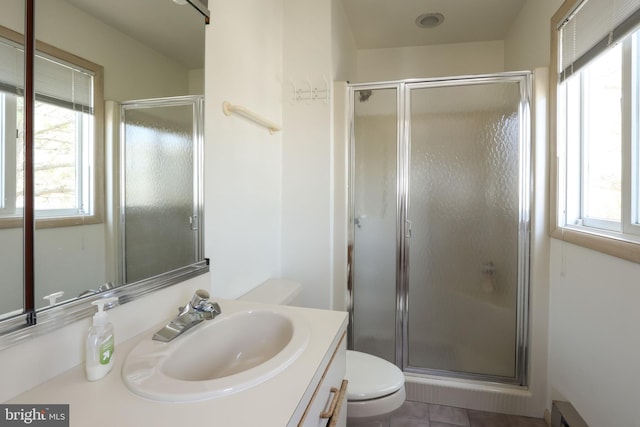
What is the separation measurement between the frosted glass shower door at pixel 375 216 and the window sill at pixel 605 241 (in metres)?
0.89

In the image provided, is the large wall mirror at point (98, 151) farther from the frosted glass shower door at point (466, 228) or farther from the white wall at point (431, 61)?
the white wall at point (431, 61)

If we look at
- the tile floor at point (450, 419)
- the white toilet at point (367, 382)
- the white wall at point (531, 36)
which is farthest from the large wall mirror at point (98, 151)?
the white wall at point (531, 36)

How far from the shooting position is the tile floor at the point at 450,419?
1733 mm

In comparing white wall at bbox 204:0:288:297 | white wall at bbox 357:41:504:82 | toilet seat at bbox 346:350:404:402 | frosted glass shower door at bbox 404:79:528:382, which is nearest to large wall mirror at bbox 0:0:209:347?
white wall at bbox 204:0:288:297

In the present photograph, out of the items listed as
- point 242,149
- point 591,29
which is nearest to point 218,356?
point 242,149

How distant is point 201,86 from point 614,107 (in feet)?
5.52

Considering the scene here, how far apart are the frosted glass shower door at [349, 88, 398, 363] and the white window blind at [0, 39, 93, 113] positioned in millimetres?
1520

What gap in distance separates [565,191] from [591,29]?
755 millimetres

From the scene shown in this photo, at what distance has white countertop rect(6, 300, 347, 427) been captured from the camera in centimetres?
54

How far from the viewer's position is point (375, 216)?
2041 mm

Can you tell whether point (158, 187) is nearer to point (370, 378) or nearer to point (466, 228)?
point (370, 378)

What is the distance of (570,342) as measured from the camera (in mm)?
1520

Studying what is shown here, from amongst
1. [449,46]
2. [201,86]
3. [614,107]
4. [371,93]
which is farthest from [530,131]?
[201,86]

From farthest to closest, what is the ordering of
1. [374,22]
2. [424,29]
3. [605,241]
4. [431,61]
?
[431,61]
[424,29]
[374,22]
[605,241]
